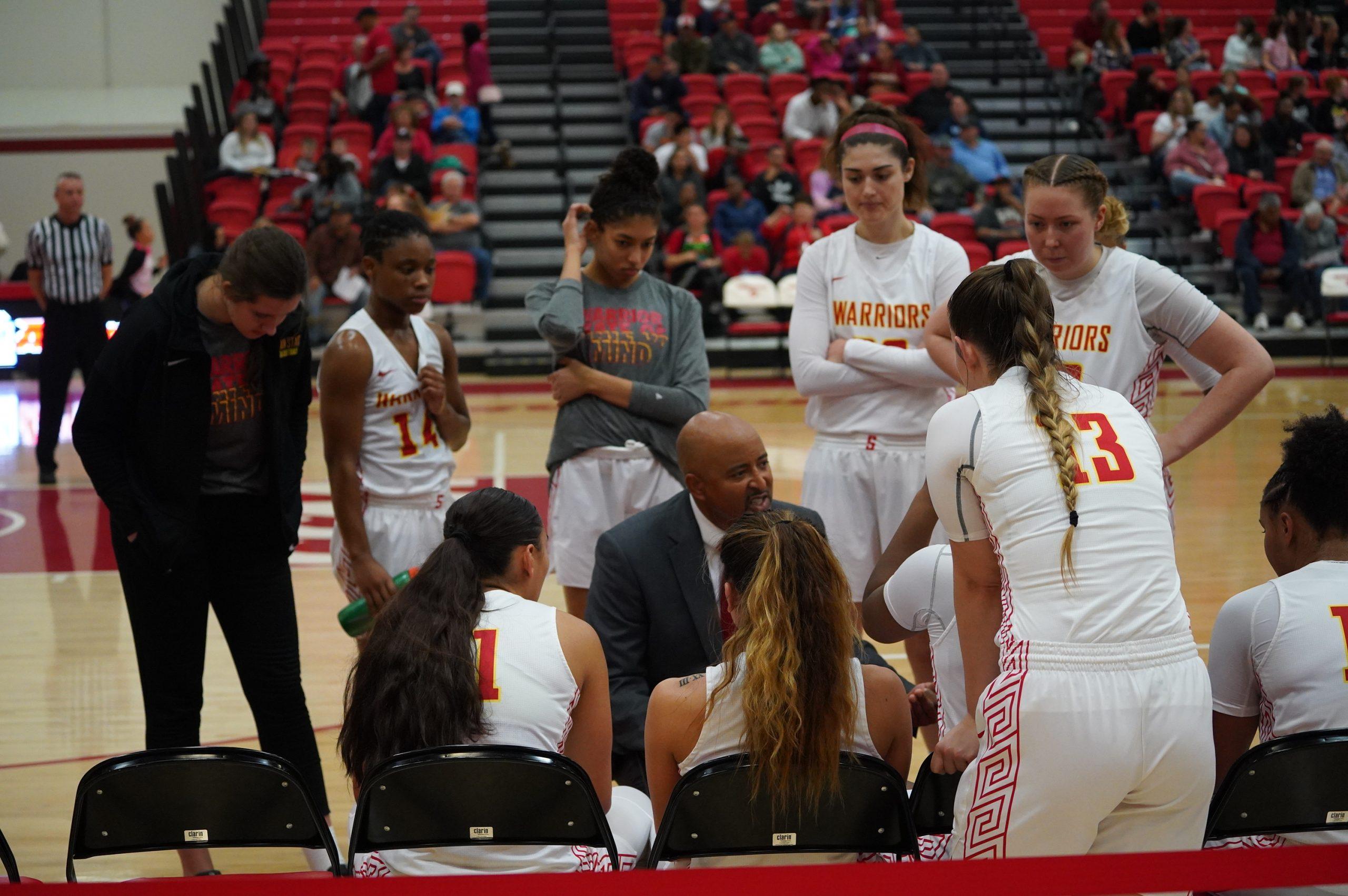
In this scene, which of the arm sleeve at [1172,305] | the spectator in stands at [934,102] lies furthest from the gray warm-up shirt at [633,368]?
the spectator in stands at [934,102]

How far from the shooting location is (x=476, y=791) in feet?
7.22

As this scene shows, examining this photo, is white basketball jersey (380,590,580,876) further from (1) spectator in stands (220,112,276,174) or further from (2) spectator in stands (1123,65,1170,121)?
(2) spectator in stands (1123,65,1170,121)

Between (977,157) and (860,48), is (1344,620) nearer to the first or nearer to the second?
(977,157)

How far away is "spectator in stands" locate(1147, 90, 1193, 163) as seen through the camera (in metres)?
15.3

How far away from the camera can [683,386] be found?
4.01 m

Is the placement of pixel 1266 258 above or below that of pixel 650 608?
above

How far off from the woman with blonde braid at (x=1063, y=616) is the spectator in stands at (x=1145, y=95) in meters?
15.1

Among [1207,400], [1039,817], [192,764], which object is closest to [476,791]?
[192,764]

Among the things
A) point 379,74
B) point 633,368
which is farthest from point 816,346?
point 379,74

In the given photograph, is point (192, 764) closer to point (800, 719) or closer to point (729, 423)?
point (800, 719)

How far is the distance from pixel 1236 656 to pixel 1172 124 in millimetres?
14293

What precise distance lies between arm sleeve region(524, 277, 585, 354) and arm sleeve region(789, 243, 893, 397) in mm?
635

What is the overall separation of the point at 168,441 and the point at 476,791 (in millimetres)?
1501

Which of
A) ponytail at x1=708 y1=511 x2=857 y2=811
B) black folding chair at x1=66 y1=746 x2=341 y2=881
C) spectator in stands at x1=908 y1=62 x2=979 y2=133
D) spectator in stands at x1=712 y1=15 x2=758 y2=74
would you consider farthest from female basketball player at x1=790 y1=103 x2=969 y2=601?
spectator in stands at x1=712 y1=15 x2=758 y2=74
